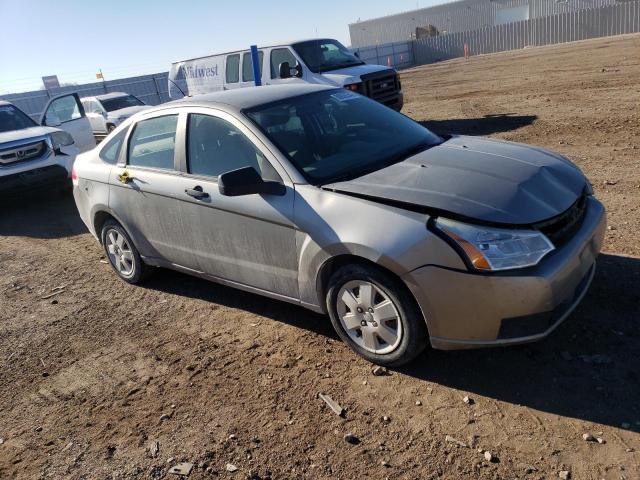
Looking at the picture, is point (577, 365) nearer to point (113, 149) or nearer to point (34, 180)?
point (113, 149)

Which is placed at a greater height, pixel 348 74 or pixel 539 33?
pixel 348 74

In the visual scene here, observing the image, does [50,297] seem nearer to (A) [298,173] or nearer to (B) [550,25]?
(A) [298,173]

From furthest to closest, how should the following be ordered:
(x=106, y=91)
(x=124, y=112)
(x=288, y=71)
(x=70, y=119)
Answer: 1. (x=106, y=91)
2. (x=124, y=112)
3. (x=288, y=71)
4. (x=70, y=119)

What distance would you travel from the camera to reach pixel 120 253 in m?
5.44

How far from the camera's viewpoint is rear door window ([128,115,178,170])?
4.51 meters

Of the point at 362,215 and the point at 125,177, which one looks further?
the point at 125,177

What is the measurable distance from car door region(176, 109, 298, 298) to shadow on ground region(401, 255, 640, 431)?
1180 mm

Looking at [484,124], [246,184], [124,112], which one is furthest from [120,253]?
[124,112]

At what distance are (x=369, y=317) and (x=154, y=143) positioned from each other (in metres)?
2.52

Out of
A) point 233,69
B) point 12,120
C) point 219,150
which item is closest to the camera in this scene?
point 219,150

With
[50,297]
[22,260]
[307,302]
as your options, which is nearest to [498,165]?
[307,302]

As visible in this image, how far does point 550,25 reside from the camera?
4000cm

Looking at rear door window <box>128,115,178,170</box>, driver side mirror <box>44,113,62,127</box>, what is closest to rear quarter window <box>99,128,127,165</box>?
rear door window <box>128,115,178,170</box>

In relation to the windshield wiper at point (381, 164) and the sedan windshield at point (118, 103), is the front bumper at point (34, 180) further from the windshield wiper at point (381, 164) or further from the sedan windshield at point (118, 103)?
the windshield wiper at point (381, 164)
